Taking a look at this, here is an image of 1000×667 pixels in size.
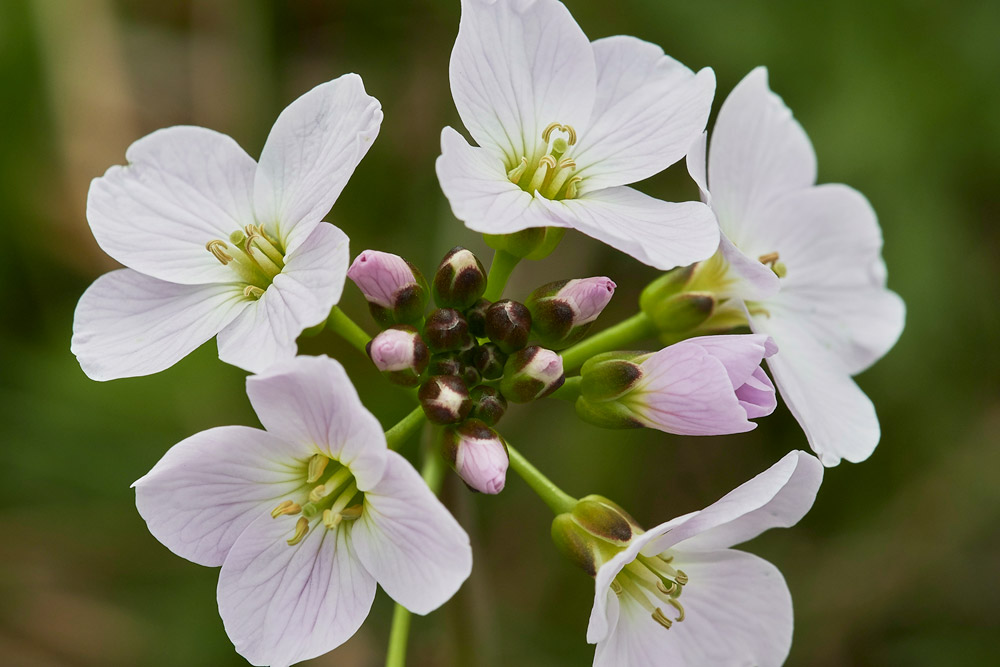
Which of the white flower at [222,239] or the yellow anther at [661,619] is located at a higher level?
the white flower at [222,239]

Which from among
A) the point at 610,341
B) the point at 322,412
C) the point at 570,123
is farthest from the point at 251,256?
the point at 610,341

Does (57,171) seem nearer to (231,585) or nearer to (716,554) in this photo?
(231,585)

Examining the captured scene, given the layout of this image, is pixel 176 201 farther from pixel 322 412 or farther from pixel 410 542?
pixel 410 542

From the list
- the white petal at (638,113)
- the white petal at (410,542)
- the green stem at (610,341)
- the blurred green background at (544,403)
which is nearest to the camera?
the white petal at (410,542)

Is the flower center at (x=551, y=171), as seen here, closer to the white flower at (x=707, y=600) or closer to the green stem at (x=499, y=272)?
the green stem at (x=499, y=272)

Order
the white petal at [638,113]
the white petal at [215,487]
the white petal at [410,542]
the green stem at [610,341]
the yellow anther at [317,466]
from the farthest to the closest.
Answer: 1. the green stem at [610,341]
2. the white petal at [638,113]
3. the yellow anther at [317,466]
4. the white petal at [215,487]
5. the white petal at [410,542]

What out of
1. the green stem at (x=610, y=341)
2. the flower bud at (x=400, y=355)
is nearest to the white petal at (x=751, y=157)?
the green stem at (x=610, y=341)

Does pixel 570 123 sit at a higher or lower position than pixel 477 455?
higher

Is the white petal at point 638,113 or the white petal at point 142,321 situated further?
the white petal at point 638,113
